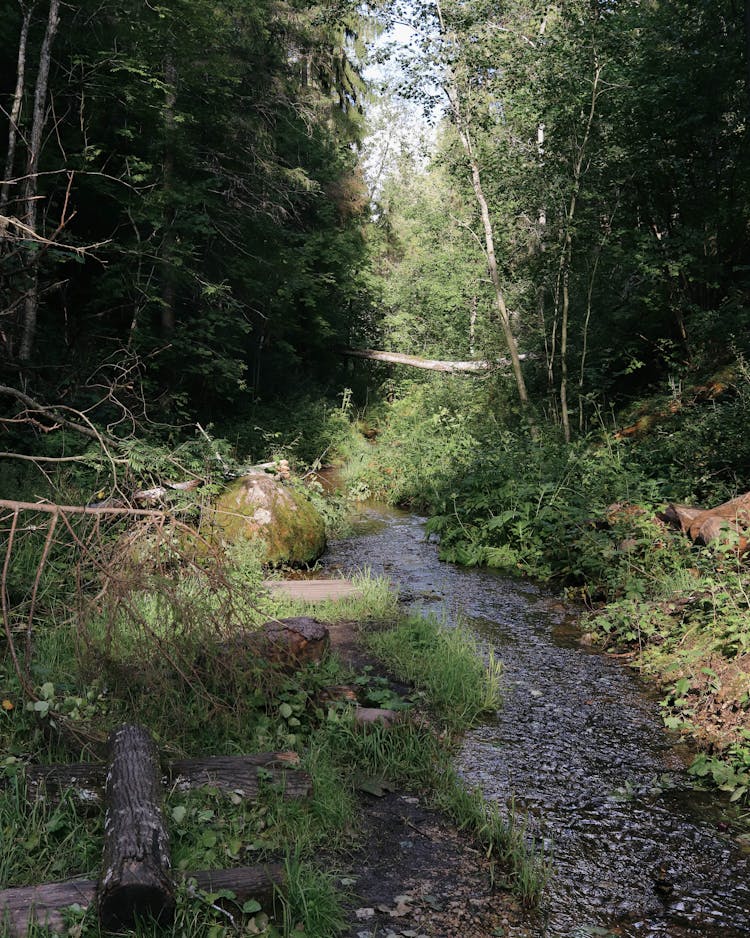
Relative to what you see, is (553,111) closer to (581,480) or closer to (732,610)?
(581,480)

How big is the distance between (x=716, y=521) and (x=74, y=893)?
5.29 m

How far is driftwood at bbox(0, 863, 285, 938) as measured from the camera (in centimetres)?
244

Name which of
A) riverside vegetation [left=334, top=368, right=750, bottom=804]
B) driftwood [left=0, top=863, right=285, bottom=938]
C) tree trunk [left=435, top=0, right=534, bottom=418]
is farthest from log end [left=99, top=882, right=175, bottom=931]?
tree trunk [left=435, top=0, right=534, bottom=418]

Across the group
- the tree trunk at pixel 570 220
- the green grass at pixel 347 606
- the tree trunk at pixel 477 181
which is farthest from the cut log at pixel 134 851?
the tree trunk at pixel 477 181

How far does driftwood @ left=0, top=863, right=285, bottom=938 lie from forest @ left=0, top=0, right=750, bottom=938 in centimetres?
5

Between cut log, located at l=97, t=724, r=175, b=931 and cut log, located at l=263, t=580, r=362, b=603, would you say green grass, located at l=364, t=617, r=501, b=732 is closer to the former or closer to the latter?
cut log, located at l=263, t=580, r=362, b=603

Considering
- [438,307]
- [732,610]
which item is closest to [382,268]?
[438,307]

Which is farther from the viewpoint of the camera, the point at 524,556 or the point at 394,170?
the point at 394,170

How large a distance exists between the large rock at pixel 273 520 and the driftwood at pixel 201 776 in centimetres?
461

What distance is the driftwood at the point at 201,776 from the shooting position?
3242 millimetres

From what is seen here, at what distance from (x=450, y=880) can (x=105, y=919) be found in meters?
1.45

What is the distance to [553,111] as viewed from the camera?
34.0ft

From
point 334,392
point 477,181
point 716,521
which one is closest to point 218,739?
point 716,521

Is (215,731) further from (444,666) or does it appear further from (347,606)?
(347,606)
